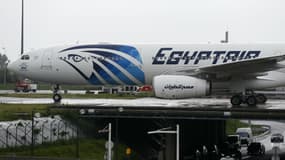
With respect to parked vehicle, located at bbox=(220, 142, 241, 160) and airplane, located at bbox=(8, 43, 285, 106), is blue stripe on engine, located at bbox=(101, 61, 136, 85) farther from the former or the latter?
parked vehicle, located at bbox=(220, 142, 241, 160)

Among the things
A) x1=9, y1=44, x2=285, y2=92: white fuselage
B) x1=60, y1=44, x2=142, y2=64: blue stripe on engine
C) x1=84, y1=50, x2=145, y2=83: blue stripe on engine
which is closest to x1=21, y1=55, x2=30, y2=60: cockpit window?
x1=9, y1=44, x2=285, y2=92: white fuselage

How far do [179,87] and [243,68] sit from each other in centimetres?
397

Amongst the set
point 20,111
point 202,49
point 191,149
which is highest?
point 202,49

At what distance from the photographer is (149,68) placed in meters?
30.8

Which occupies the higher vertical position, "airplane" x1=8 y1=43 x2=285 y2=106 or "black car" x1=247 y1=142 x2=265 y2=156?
"airplane" x1=8 y1=43 x2=285 y2=106

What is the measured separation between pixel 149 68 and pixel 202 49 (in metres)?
3.38

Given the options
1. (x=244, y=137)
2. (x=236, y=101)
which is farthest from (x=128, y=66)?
(x=244, y=137)

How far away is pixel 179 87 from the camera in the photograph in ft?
89.1

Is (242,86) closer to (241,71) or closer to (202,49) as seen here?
(241,71)

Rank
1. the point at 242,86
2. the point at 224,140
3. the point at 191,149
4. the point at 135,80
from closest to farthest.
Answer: the point at 242,86
the point at 135,80
the point at 191,149
the point at 224,140

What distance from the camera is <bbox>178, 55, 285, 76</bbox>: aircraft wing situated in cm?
2753

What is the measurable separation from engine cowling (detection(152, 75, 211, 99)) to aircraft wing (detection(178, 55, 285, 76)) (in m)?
1.03

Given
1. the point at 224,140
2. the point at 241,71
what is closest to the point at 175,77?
the point at 241,71

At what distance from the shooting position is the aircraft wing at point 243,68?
27531 mm
